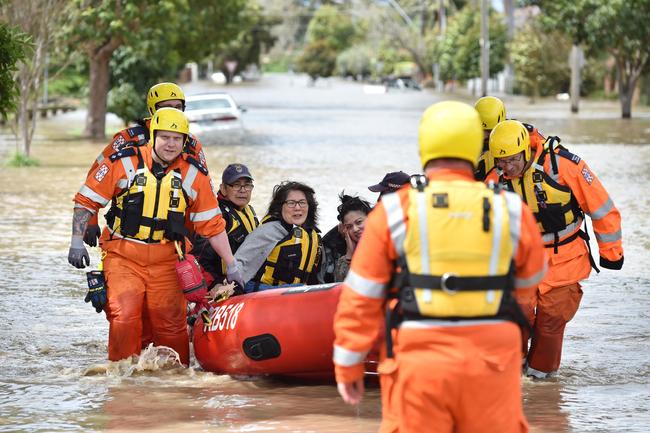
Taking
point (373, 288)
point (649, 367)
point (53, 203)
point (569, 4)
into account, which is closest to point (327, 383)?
point (649, 367)

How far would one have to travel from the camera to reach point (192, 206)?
28.1ft

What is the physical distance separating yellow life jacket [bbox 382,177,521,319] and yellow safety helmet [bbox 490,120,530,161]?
3432 millimetres

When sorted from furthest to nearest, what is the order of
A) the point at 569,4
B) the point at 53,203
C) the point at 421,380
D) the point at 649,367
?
1. the point at 569,4
2. the point at 53,203
3. the point at 649,367
4. the point at 421,380

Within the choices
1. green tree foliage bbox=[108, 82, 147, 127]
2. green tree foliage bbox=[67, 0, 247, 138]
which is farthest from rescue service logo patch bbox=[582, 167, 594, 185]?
green tree foliage bbox=[108, 82, 147, 127]

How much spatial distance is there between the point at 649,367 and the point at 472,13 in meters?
79.4

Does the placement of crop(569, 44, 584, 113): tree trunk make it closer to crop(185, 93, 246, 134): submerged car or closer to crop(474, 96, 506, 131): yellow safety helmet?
crop(185, 93, 246, 134): submerged car

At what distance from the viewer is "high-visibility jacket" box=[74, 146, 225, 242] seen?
8.47 m

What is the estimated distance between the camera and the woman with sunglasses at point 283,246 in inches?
355

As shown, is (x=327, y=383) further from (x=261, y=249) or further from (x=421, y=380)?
(x=421, y=380)

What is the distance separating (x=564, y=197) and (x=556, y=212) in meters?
0.10

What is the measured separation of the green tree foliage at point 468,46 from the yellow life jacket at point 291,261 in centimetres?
7276

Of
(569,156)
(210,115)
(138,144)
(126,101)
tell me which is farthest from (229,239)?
(126,101)

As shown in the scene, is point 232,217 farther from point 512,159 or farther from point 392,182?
point 512,159

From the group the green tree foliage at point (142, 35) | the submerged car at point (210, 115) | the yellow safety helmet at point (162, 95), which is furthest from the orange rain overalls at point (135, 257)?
the submerged car at point (210, 115)
